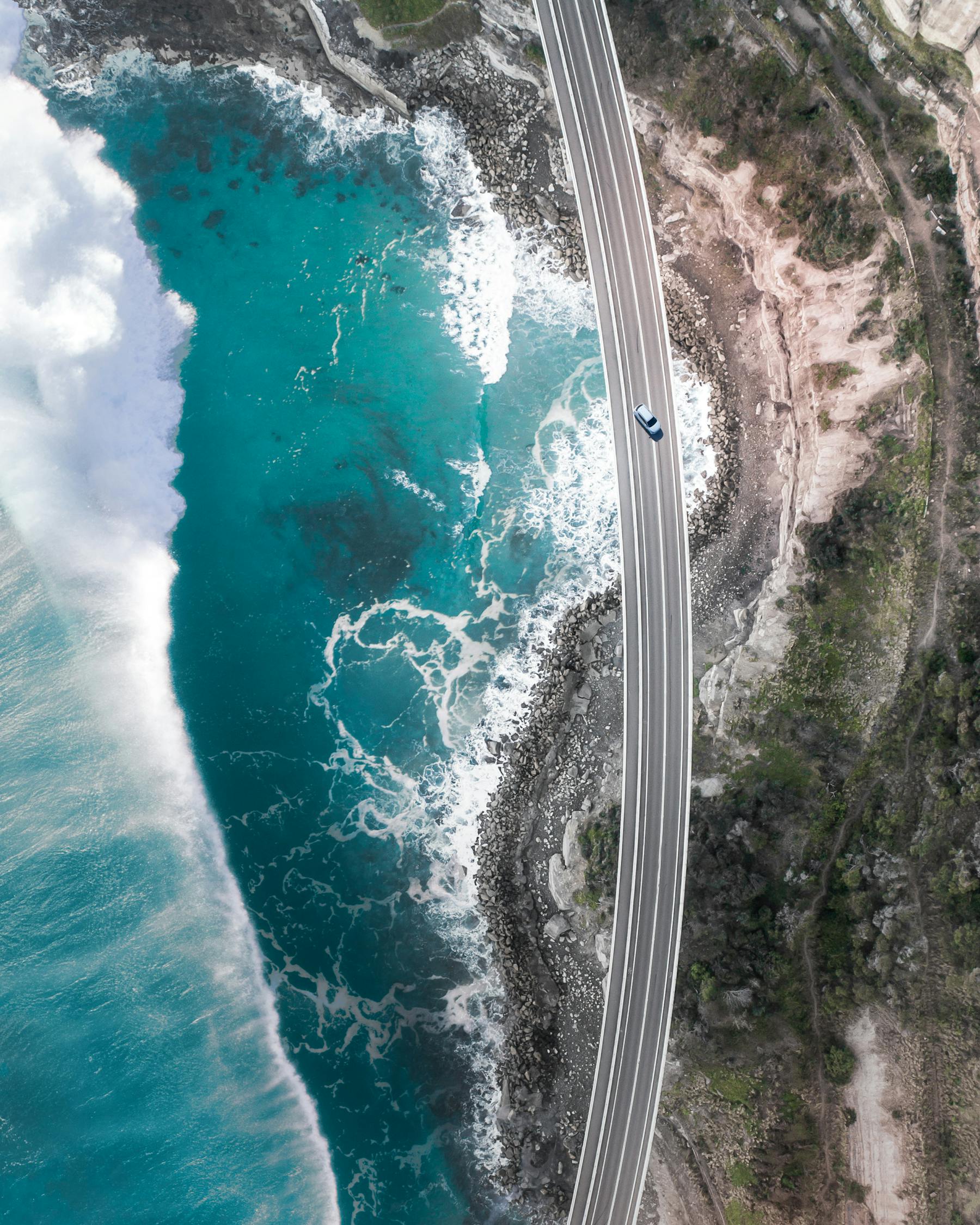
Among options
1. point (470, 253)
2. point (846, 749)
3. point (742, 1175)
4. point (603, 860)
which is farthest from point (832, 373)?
point (742, 1175)

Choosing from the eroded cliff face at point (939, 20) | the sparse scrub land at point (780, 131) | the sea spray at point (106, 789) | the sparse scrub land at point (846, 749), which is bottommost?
the sea spray at point (106, 789)

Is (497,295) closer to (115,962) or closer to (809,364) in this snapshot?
(809,364)

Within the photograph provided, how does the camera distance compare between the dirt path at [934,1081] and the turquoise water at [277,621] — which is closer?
the dirt path at [934,1081]

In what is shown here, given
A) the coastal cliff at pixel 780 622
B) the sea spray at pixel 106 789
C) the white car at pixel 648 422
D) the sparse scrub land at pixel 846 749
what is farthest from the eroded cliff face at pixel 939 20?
the sea spray at pixel 106 789

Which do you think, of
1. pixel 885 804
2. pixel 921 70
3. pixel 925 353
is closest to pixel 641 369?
pixel 925 353

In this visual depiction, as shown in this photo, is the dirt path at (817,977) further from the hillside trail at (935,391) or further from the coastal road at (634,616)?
the coastal road at (634,616)

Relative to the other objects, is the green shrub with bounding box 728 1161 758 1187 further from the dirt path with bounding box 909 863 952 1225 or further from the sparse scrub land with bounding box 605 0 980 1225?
the dirt path with bounding box 909 863 952 1225
